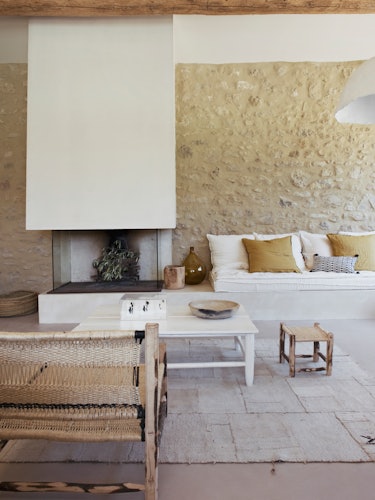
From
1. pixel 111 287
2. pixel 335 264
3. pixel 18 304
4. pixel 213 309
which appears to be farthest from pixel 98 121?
pixel 335 264

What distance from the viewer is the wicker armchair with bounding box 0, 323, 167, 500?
1.30m

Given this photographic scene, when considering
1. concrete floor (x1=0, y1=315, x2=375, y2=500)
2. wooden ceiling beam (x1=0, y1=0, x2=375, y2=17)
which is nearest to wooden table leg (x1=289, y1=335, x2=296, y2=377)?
concrete floor (x1=0, y1=315, x2=375, y2=500)

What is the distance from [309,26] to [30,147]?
3.52 metres

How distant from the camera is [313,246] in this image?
4.98m

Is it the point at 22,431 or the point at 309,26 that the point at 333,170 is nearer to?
the point at 309,26

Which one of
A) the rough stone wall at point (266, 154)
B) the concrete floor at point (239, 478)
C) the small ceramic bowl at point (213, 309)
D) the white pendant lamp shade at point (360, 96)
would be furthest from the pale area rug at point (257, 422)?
the rough stone wall at point (266, 154)

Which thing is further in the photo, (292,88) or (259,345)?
(292,88)

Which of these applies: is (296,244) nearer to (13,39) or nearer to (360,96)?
(360,96)

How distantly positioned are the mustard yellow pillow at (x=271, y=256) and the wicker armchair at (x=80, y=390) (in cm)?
332

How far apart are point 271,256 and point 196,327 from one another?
2.34 metres

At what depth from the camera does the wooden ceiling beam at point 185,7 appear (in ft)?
12.1

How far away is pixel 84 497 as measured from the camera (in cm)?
156

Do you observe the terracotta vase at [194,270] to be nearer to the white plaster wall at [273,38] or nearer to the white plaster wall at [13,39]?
the white plaster wall at [273,38]

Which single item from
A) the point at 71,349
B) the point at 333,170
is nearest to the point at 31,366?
the point at 71,349
